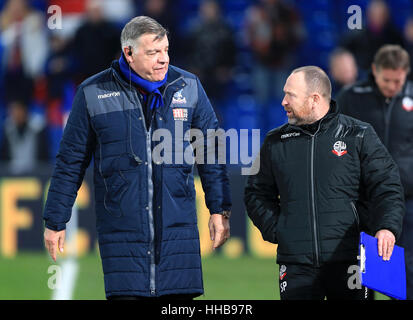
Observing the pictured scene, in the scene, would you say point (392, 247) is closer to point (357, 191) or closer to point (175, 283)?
point (357, 191)

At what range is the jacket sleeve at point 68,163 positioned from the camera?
532 centimetres

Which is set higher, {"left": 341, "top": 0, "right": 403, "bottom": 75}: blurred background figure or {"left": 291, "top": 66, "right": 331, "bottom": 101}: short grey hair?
{"left": 341, "top": 0, "right": 403, "bottom": 75}: blurred background figure

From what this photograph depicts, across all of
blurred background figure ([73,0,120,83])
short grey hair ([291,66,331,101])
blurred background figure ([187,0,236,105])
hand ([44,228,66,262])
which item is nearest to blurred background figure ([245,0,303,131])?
blurred background figure ([187,0,236,105])

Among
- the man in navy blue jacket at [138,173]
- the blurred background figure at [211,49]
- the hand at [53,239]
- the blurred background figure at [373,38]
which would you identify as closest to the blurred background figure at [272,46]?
the blurred background figure at [211,49]

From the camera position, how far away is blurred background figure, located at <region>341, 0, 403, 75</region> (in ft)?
39.4

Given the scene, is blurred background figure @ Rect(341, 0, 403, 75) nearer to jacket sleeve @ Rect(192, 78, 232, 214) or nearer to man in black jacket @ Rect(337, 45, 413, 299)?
man in black jacket @ Rect(337, 45, 413, 299)

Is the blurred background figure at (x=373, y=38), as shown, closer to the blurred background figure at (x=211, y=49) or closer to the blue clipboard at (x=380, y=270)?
the blurred background figure at (x=211, y=49)

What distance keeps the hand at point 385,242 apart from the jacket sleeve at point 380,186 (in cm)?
4

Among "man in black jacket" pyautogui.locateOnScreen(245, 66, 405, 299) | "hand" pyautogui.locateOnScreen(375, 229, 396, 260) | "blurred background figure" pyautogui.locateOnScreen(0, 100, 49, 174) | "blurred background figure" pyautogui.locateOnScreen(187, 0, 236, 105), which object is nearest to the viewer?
"hand" pyautogui.locateOnScreen(375, 229, 396, 260)

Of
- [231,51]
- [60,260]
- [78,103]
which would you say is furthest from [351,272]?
[231,51]

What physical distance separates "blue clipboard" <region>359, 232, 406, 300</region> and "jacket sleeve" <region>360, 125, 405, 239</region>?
164 millimetres

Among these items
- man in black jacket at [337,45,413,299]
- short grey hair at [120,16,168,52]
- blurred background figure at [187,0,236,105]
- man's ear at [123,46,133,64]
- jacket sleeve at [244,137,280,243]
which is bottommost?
jacket sleeve at [244,137,280,243]

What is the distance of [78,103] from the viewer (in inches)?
211
